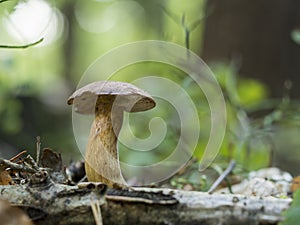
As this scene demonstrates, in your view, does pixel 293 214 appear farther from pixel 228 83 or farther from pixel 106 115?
pixel 228 83

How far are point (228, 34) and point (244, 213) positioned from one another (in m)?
3.65

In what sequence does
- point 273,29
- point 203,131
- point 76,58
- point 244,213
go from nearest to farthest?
point 244,213, point 203,131, point 273,29, point 76,58

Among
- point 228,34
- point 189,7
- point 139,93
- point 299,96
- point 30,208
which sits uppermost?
point 189,7

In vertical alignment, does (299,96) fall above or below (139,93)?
above

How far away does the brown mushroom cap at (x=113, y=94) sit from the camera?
112 centimetres

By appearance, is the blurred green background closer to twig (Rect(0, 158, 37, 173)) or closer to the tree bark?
twig (Rect(0, 158, 37, 173))

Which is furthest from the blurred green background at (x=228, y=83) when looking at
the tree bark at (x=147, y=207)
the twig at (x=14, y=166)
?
the tree bark at (x=147, y=207)

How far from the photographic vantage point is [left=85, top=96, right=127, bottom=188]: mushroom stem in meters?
1.17

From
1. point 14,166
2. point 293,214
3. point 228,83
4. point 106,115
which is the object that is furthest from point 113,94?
point 228,83

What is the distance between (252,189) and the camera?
58.4 inches

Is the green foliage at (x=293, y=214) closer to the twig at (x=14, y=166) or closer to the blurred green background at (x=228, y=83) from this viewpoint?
the twig at (x=14, y=166)

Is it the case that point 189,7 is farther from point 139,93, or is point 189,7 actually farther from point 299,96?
point 139,93

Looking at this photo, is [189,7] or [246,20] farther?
[189,7]

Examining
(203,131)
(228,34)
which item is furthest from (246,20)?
(203,131)
